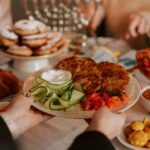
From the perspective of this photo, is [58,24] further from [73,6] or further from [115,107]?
[115,107]

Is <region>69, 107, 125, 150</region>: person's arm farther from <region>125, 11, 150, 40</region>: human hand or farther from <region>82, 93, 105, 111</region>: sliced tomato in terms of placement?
<region>125, 11, 150, 40</region>: human hand

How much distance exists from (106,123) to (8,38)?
61cm

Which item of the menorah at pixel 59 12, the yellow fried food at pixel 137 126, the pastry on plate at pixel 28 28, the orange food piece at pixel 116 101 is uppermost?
the pastry on plate at pixel 28 28

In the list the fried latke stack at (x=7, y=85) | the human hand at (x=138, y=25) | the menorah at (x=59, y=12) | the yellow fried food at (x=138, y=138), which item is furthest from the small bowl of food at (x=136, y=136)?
the menorah at (x=59, y=12)

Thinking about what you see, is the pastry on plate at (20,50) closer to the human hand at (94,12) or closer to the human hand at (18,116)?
the human hand at (18,116)

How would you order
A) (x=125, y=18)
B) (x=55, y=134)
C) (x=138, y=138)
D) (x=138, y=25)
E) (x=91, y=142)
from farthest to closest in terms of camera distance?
(x=125, y=18) → (x=138, y=25) → (x=55, y=134) → (x=138, y=138) → (x=91, y=142)

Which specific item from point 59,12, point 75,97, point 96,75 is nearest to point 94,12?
point 59,12

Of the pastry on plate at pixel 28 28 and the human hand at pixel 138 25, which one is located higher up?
the pastry on plate at pixel 28 28

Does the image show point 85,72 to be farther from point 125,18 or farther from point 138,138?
point 125,18

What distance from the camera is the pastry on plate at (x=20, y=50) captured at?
1.21 m

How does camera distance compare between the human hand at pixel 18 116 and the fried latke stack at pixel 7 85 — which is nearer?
the human hand at pixel 18 116

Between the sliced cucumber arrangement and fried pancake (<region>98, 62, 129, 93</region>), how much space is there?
0.07 meters

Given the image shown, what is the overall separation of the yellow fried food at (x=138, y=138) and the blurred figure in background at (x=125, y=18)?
2.56ft

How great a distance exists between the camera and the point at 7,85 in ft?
3.61
